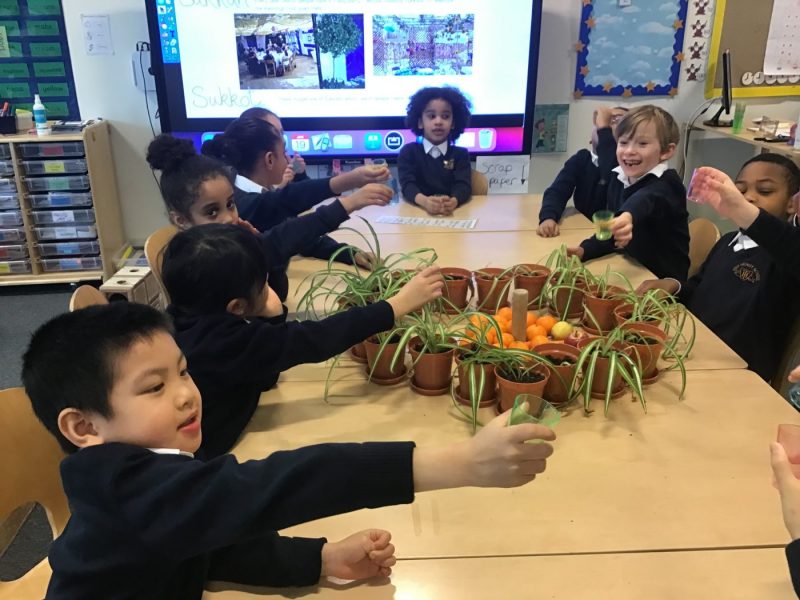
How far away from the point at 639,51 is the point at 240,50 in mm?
2328

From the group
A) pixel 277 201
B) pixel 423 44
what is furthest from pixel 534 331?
pixel 423 44

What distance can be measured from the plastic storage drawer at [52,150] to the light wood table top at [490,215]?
1.85 m

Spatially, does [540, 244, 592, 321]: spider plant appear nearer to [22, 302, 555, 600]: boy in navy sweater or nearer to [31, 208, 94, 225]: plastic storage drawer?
[22, 302, 555, 600]: boy in navy sweater

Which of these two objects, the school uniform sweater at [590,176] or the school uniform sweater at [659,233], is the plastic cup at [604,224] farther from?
the school uniform sweater at [590,176]

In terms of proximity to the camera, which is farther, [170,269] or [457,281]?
[457,281]

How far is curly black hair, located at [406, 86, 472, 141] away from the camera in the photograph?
10.7ft

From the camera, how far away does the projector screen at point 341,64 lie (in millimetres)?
3633

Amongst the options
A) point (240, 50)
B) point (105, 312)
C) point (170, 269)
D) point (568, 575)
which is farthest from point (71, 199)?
point (568, 575)

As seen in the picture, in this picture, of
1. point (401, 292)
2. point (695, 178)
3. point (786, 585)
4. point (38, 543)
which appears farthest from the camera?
point (38, 543)

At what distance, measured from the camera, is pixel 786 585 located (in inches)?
34.0

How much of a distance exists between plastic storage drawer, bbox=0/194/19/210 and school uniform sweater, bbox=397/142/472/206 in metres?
2.23

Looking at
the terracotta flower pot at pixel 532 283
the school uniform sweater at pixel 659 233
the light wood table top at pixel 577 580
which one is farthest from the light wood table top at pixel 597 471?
the school uniform sweater at pixel 659 233

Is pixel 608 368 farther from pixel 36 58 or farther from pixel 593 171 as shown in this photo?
pixel 36 58

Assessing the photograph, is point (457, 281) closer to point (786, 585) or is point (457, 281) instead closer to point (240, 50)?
point (786, 585)
